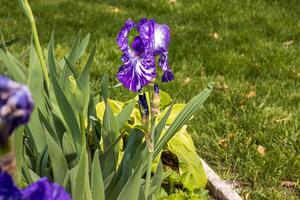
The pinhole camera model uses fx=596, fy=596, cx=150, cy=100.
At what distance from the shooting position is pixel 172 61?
4.54 meters

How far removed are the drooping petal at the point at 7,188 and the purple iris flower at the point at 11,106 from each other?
0.06m

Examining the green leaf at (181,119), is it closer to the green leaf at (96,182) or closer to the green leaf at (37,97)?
the green leaf at (96,182)

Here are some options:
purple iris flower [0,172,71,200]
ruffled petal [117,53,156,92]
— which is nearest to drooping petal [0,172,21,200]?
purple iris flower [0,172,71,200]

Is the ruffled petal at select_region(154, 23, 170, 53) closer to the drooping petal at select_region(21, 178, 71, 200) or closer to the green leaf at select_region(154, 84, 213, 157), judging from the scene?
the green leaf at select_region(154, 84, 213, 157)

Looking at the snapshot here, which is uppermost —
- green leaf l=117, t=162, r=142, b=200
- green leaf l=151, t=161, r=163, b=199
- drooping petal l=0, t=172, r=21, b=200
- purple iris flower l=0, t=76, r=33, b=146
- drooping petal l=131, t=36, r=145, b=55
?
purple iris flower l=0, t=76, r=33, b=146

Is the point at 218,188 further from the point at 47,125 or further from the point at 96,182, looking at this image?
the point at 96,182

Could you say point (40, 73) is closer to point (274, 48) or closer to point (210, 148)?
point (210, 148)

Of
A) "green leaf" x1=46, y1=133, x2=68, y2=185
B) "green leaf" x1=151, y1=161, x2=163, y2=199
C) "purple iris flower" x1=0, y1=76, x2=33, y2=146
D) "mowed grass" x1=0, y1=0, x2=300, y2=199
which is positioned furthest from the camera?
"mowed grass" x1=0, y1=0, x2=300, y2=199

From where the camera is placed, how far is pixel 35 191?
0.66 meters

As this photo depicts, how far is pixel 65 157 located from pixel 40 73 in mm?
308

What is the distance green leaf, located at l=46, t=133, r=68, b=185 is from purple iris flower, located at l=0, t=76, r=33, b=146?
120 cm

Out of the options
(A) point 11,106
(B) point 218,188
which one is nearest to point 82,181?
(A) point 11,106

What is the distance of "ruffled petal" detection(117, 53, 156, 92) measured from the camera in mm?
1618

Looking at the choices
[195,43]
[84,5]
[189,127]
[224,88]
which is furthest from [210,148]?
[84,5]
